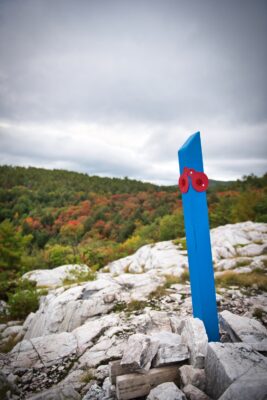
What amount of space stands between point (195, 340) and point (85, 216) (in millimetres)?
43324

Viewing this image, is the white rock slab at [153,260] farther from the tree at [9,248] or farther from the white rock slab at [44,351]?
the tree at [9,248]

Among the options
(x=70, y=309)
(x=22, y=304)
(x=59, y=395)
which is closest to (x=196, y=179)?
(x=59, y=395)

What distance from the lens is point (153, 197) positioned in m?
45.6

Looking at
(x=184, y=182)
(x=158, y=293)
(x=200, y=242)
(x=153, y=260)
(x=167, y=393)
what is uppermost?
(x=184, y=182)

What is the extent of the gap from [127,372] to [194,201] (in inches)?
93.2

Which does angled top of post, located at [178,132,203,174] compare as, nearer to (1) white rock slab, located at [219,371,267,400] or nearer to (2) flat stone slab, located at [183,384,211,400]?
(1) white rock slab, located at [219,371,267,400]

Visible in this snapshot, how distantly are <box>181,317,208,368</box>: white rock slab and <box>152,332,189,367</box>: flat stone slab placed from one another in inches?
3.4

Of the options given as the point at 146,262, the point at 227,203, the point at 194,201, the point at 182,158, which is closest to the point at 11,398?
the point at 194,201

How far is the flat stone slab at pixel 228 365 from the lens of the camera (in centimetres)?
206

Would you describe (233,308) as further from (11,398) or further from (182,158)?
(11,398)

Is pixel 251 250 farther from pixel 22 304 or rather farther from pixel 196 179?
pixel 22 304

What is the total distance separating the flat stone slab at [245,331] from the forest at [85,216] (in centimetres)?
863

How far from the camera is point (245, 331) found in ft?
10.3

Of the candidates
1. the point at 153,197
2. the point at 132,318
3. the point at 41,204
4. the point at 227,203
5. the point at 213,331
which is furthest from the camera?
the point at 41,204
